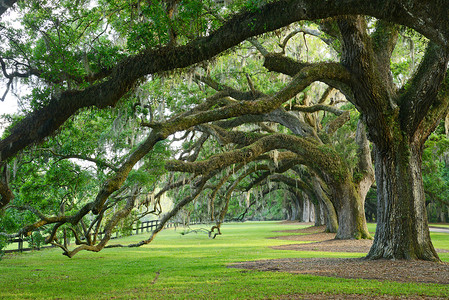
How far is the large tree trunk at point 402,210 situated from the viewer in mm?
9516

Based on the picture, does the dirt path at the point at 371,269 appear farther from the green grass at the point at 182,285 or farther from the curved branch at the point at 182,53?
the curved branch at the point at 182,53

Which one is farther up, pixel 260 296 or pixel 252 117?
pixel 252 117

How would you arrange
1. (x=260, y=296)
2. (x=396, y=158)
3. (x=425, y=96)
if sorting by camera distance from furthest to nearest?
(x=396, y=158) < (x=425, y=96) < (x=260, y=296)

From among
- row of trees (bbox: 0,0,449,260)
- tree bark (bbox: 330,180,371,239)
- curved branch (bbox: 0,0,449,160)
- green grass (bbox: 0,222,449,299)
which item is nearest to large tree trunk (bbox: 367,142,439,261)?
row of trees (bbox: 0,0,449,260)

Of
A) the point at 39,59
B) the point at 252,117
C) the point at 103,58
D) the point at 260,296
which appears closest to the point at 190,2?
the point at 103,58

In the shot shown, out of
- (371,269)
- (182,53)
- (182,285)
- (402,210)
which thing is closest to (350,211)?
(402,210)

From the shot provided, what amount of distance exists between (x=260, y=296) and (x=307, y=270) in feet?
9.97

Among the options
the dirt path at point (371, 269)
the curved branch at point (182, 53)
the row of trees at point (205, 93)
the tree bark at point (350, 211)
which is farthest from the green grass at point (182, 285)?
the tree bark at point (350, 211)

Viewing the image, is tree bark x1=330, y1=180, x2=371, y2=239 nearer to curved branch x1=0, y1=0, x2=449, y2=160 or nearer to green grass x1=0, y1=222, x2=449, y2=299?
green grass x1=0, y1=222, x2=449, y2=299

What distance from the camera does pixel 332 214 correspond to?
23.7m

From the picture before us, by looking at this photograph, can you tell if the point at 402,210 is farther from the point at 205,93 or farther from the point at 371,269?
the point at 205,93

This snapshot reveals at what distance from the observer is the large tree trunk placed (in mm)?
9516

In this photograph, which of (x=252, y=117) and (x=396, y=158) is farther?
(x=252, y=117)

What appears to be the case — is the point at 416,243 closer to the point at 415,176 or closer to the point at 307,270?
the point at 415,176
